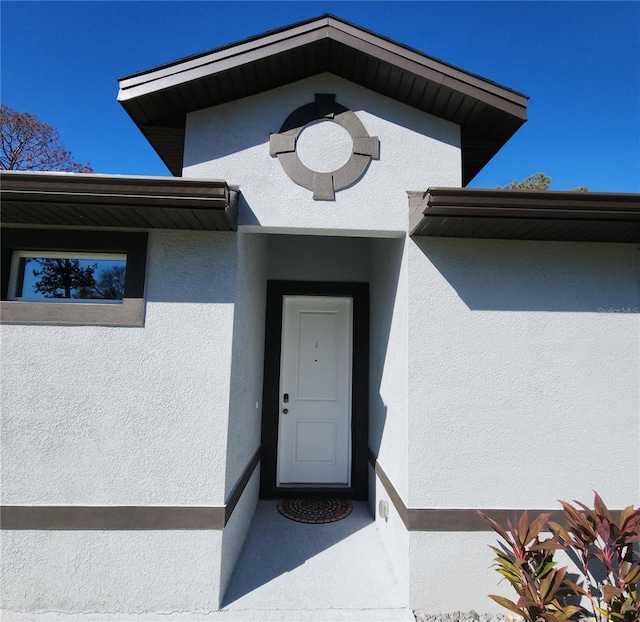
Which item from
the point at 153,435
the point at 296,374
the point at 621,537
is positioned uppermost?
the point at 296,374

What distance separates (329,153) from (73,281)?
294 centimetres

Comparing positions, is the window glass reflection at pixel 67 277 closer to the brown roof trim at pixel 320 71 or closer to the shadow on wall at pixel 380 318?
the brown roof trim at pixel 320 71

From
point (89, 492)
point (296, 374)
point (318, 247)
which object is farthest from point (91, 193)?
point (296, 374)

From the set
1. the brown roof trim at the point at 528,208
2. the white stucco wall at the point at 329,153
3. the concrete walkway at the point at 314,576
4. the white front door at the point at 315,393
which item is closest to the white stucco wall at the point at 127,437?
the concrete walkway at the point at 314,576

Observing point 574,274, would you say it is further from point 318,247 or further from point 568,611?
point 318,247

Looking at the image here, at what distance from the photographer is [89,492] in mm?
2982

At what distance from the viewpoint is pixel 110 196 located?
278 centimetres

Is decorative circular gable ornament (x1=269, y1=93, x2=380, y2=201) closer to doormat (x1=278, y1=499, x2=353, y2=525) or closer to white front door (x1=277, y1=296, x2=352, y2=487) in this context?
white front door (x1=277, y1=296, x2=352, y2=487)

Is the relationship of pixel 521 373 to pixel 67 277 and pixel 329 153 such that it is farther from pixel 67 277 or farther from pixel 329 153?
pixel 67 277

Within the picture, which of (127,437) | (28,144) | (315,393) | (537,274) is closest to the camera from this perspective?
(127,437)

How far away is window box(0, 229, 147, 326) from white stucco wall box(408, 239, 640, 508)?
2795 millimetres

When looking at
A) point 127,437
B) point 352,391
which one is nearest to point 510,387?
point 352,391

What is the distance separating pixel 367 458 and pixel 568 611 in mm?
2859

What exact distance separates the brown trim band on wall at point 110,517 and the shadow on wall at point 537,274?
325 centimetres
